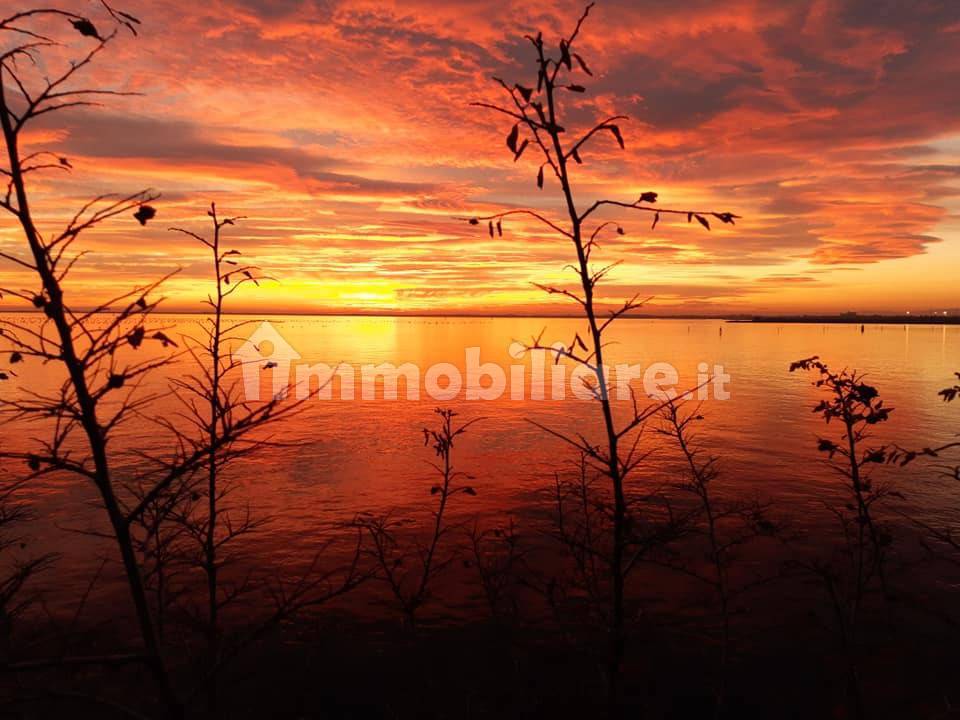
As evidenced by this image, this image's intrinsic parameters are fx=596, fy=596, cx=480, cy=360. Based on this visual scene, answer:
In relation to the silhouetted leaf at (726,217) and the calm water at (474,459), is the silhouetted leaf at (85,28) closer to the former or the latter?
the silhouetted leaf at (726,217)

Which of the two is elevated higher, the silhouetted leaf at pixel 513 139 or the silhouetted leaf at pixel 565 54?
the silhouetted leaf at pixel 565 54

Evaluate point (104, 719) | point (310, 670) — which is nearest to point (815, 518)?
point (310, 670)

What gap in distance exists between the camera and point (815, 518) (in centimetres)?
2694

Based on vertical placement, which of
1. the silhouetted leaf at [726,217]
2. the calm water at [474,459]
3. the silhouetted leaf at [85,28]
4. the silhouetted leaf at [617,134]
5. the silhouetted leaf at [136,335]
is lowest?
the calm water at [474,459]

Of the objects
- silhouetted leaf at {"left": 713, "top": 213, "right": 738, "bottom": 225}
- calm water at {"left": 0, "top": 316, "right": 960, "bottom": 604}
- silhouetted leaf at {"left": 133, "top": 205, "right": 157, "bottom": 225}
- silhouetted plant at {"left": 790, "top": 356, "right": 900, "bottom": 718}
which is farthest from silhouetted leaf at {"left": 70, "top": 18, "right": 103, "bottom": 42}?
calm water at {"left": 0, "top": 316, "right": 960, "bottom": 604}

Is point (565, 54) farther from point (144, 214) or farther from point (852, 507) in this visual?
point (852, 507)

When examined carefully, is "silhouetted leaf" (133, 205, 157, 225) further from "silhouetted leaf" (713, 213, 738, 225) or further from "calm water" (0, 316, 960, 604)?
"calm water" (0, 316, 960, 604)

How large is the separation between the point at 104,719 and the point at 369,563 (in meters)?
10.00

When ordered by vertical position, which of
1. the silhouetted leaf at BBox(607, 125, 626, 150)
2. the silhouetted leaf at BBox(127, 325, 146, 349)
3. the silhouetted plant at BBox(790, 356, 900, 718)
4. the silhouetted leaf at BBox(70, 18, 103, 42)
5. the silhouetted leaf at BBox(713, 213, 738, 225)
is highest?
the silhouetted leaf at BBox(70, 18, 103, 42)

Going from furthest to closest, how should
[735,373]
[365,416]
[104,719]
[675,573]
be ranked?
[735,373], [365,416], [675,573], [104,719]

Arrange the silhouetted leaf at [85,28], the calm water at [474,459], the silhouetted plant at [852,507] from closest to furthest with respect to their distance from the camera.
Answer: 1. the silhouetted leaf at [85,28]
2. the silhouetted plant at [852,507]
3. the calm water at [474,459]

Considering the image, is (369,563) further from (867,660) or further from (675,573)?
(867,660)

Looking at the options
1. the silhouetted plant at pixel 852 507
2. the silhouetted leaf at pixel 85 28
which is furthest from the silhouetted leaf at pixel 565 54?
the silhouetted plant at pixel 852 507

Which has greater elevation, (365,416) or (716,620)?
(365,416)
